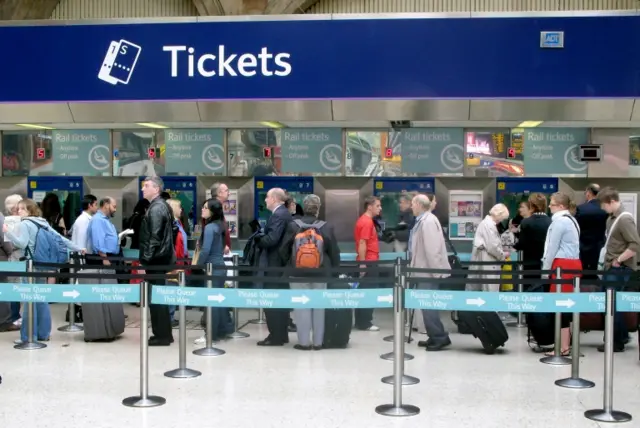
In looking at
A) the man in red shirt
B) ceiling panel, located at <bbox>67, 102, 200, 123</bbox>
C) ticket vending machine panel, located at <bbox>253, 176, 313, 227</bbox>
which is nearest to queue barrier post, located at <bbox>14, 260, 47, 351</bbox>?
ceiling panel, located at <bbox>67, 102, 200, 123</bbox>

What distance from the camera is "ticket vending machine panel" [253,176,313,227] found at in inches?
503

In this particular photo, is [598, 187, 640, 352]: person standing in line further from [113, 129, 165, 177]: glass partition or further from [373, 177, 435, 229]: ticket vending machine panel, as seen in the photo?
[113, 129, 165, 177]: glass partition

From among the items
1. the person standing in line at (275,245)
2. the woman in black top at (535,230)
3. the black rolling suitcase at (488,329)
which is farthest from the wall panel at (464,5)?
the black rolling suitcase at (488,329)

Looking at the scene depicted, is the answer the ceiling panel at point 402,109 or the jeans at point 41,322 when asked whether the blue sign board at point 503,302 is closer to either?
the ceiling panel at point 402,109

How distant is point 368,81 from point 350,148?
3.15m

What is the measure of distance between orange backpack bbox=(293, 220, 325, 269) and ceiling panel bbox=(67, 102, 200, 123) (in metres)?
2.56

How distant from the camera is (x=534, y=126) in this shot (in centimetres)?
1215

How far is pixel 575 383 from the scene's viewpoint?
752 cm

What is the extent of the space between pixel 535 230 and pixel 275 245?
119 inches

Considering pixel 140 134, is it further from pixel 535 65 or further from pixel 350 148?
pixel 535 65

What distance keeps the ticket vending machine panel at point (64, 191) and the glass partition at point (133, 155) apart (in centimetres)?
67

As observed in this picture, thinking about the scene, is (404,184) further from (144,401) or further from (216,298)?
(144,401)

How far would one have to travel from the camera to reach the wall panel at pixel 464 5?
618 inches

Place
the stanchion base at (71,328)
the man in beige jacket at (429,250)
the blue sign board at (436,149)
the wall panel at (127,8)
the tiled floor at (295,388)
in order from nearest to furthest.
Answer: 1. the tiled floor at (295,388)
2. the man in beige jacket at (429,250)
3. the stanchion base at (71,328)
4. the blue sign board at (436,149)
5. the wall panel at (127,8)
